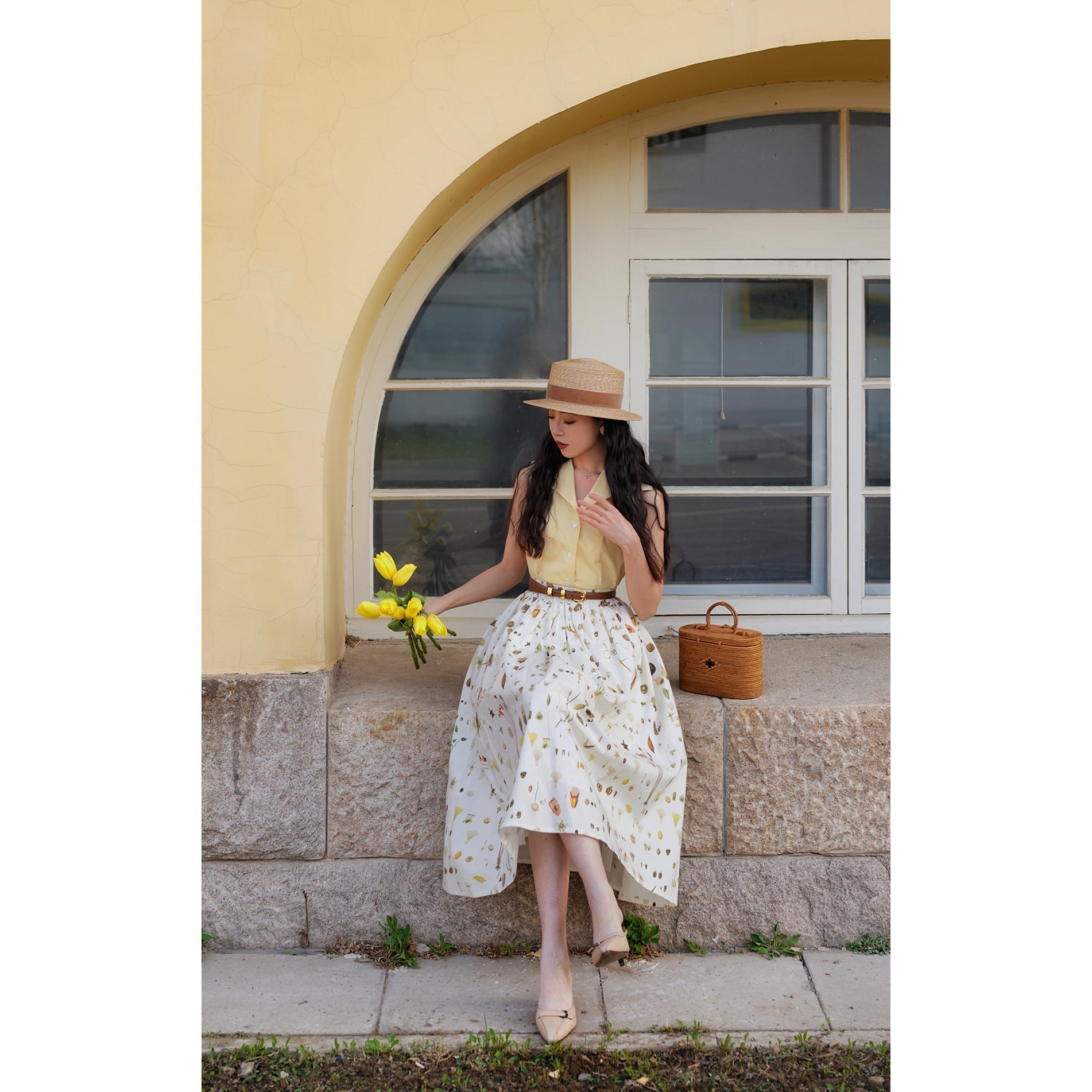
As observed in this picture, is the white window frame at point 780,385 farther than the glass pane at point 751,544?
No

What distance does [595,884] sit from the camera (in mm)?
2492

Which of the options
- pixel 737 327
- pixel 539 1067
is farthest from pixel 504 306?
pixel 539 1067

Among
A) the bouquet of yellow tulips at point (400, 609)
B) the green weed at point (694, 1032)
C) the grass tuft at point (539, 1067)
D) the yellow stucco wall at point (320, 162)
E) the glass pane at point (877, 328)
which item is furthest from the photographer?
the glass pane at point (877, 328)

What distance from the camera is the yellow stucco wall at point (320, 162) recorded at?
9.77 feet

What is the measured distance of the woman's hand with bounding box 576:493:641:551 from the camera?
275cm

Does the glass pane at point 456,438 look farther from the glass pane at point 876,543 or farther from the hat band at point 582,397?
the glass pane at point 876,543

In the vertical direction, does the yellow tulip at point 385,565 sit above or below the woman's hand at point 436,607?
above

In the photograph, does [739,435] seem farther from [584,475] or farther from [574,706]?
[574,706]

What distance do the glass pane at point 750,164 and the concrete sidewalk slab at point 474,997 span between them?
8.36ft

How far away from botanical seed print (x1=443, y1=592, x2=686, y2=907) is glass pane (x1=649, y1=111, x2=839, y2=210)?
5.17 ft

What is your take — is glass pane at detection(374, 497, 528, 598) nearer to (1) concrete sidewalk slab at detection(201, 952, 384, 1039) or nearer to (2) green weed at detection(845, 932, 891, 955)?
(1) concrete sidewalk slab at detection(201, 952, 384, 1039)

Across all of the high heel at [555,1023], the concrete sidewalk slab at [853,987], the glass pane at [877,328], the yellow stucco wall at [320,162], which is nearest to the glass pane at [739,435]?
the glass pane at [877,328]

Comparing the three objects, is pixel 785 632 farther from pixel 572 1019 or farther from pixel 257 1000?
pixel 257 1000

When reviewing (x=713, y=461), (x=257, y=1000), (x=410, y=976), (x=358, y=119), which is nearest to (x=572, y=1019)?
(x=410, y=976)
